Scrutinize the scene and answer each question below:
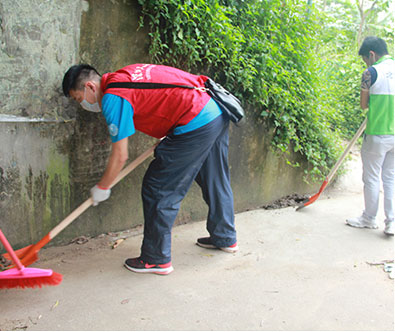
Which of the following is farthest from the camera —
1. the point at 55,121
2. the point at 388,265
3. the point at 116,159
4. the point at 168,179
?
the point at 388,265

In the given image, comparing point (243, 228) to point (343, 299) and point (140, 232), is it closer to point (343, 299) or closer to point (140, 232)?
point (140, 232)

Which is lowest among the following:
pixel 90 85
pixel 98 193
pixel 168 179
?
pixel 98 193

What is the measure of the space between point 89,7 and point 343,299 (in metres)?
2.70

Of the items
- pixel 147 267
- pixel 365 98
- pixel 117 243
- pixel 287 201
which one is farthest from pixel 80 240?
pixel 365 98

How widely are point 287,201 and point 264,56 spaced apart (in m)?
1.71

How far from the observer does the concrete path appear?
81.3 inches

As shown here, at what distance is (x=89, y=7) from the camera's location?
264 cm

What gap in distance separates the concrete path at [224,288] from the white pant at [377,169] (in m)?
0.32

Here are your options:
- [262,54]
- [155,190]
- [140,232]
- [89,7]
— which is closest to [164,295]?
[155,190]

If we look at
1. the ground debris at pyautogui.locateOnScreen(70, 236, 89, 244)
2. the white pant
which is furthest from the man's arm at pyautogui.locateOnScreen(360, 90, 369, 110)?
the ground debris at pyautogui.locateOnScreen(70, 236, 89, 244)

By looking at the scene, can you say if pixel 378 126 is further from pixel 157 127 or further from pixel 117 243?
pixel 117 243

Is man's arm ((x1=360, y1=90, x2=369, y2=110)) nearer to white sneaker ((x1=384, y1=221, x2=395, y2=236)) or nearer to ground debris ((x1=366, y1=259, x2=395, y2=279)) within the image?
white sneaker ((x1=384, y1=221, x2=395, y2=236))

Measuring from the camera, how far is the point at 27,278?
2.15 metres

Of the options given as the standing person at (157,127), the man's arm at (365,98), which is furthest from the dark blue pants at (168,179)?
the man's arm at (365,98)
